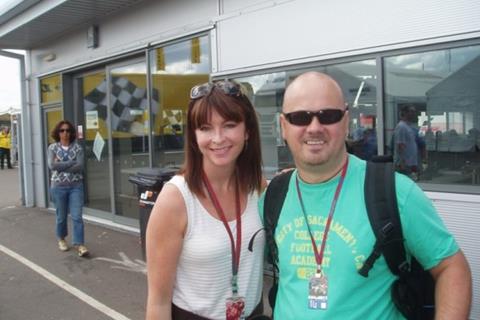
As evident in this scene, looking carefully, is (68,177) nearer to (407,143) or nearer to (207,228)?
(407,143)

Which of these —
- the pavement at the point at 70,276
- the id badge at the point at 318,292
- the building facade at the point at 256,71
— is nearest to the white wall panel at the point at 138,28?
the building facade at the point at 256,71

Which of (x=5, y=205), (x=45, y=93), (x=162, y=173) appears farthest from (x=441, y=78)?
(x=5, y=205)

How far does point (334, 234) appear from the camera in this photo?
1620mm

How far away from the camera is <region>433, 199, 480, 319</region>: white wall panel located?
398 centimetres

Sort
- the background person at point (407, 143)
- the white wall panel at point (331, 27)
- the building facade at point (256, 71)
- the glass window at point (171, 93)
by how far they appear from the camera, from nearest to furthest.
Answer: the white wall panel at point (331, 27) → the building facade at point (256, 71) → the background person at point (407, 143) → the glass window at point (171, 93)

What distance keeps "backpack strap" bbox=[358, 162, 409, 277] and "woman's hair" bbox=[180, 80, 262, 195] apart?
66 centimetres

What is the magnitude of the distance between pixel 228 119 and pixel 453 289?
1.03 metres

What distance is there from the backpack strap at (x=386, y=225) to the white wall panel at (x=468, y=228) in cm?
275

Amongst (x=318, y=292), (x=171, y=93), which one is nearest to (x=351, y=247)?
(x=318, y=292)

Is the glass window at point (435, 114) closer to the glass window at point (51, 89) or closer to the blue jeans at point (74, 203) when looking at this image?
the blue jeans at point (74, 203)

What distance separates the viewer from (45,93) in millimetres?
10469

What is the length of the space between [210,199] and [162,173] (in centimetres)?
311

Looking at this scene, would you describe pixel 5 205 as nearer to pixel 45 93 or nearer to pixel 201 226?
pixel 45 93

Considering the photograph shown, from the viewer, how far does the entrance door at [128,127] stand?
779 centimetres
